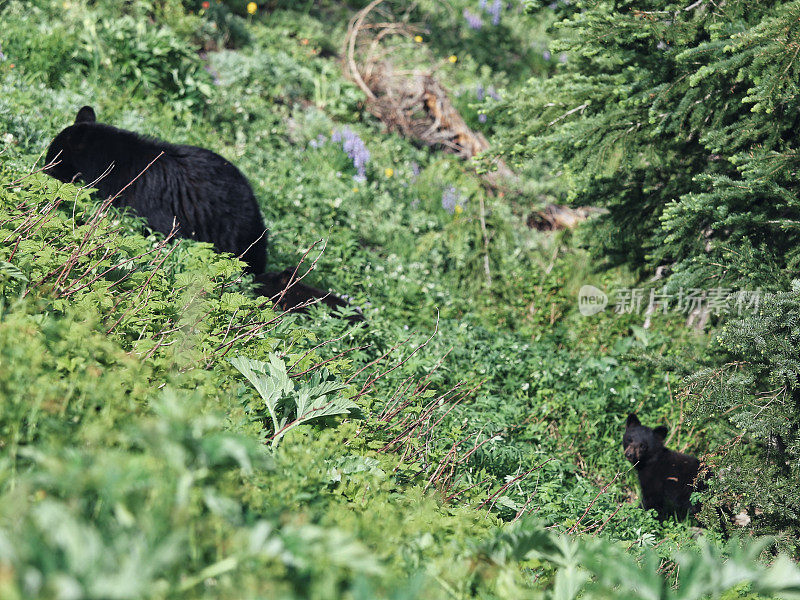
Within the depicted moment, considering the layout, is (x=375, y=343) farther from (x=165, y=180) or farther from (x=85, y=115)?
(x=85, y=115)

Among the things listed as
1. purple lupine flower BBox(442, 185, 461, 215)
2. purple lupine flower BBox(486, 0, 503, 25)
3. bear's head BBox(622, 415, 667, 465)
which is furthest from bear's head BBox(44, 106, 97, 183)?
purple lupine flower BBox(486, 0, 503, 25)

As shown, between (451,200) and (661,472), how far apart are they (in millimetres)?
4049

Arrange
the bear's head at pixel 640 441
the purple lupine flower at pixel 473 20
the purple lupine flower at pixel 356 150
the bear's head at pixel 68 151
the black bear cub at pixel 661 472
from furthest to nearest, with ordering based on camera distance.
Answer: the purple lupine flower at pixel 473 20 < the purple lupine flower at pixel 356 150 < the bear's head at pixel 68 151 < the bear's head at pixel 640 441 < the black bear cub at pixel 661 472

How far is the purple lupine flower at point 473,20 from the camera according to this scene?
11.7 meters

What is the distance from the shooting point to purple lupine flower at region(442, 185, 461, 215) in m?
7.50

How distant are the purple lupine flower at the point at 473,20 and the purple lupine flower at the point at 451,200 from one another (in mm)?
5460

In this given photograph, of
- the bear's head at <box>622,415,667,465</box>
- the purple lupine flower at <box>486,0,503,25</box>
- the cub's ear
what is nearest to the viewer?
the bear's head at <box>622,415,667,465</box>

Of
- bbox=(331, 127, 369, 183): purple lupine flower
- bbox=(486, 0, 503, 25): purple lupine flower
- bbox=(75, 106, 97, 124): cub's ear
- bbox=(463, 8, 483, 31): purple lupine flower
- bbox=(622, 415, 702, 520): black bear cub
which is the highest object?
bbox=(486, 0, 503, 25): purple lupine flower

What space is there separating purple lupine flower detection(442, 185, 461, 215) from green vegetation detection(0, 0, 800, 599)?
3 cm

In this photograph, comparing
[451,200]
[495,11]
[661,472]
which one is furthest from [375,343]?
[495,11]

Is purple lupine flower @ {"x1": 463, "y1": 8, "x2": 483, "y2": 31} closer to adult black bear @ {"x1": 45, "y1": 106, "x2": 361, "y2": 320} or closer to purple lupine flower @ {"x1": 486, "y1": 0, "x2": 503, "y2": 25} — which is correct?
purple lupine flower @ {"x1": 486, "y1": 0, "x2": 503, "y2": 25}

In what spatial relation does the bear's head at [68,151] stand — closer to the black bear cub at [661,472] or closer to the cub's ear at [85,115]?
the cub's ear at [85,115]

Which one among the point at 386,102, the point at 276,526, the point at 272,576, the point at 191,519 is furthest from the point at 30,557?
the point at 386,102

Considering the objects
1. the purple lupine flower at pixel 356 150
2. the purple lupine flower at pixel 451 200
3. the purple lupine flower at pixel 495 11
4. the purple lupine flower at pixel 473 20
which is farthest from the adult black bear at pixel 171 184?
the purple lupine flower at pixel 495 11
